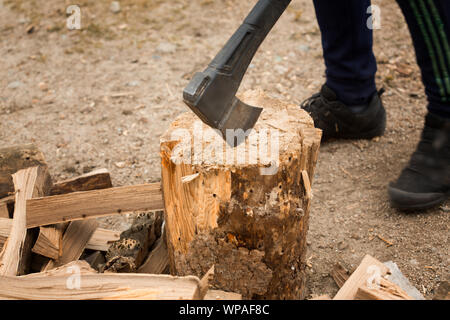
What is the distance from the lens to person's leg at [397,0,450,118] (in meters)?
2.01

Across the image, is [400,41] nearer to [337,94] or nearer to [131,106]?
[337,94]

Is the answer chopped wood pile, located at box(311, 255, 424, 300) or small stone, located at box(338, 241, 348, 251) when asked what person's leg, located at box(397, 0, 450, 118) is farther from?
chopped wood pile, located at box(311, 255, 424, 300)

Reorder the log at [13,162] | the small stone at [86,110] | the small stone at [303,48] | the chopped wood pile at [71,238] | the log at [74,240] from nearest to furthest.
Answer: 1. the chopped wood pile at [71,238]
2. the log at [74,240]
3. the log at [13,162]
4. the small stone at [86,110]
5. the small stone at [303,48]

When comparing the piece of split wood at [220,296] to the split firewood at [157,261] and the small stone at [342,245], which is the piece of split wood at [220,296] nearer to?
the split firewood at [157,261]

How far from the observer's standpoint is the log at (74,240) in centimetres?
203

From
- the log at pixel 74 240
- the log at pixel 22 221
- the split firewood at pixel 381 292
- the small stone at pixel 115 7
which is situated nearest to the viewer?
the split firewood at pixel 381 292

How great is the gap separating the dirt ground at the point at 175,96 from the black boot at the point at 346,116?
99 mm

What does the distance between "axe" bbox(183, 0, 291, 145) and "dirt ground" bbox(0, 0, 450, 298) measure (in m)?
0.99

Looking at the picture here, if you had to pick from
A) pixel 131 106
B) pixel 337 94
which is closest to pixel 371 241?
pixel 337 94

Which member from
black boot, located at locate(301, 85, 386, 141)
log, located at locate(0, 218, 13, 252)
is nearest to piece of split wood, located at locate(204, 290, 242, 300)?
log, located at locate(0, 218, 13, 252)

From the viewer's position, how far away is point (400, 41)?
4160mm

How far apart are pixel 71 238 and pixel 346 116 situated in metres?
1.92

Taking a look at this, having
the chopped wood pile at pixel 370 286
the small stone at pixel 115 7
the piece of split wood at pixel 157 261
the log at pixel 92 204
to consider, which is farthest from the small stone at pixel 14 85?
the chopped wood pile at pixel 370 286

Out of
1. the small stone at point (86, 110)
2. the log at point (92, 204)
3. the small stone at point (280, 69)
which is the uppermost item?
the small stone at point (280, 69)
